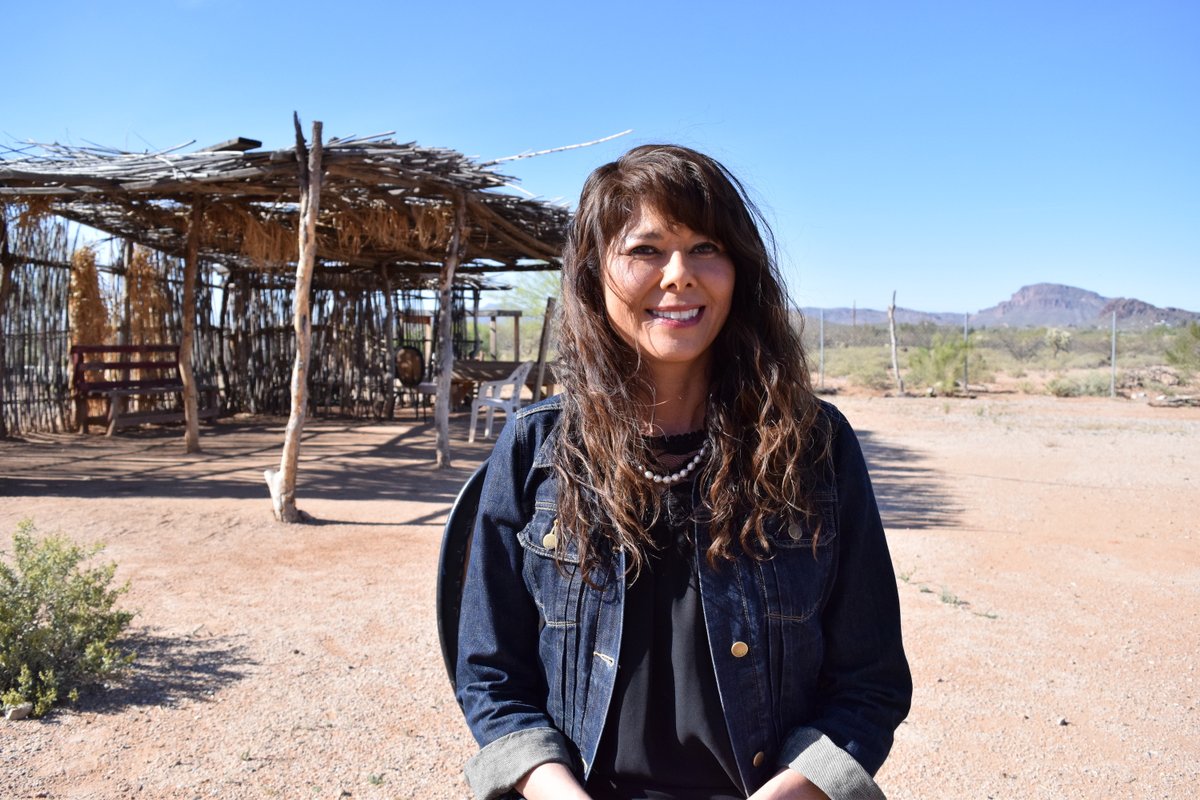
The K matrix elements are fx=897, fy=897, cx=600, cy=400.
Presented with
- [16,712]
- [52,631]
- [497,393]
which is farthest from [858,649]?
[497,393]

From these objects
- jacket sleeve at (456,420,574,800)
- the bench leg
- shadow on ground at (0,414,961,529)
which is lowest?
shadow on ground at (0,414,961,529)

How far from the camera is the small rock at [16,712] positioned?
3035 millimetres

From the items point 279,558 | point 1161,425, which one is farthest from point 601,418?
point 1161,425

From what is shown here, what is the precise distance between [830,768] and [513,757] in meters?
0.44

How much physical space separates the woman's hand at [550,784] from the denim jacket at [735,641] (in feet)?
0.06

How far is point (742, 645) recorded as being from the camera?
1.26 m

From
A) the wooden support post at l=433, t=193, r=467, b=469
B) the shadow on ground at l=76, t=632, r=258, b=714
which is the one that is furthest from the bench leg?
the shadow on ground at l=76, t=632, r=258, b=714

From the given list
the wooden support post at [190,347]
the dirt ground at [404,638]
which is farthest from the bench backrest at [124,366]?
the dirt ground at [404,638]

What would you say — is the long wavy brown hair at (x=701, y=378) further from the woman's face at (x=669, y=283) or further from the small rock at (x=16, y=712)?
the small rock at (x=16, y=712)

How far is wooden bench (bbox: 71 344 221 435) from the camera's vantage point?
434 inches

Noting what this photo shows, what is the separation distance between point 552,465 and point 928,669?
2.96 meters

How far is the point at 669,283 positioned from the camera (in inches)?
52.8

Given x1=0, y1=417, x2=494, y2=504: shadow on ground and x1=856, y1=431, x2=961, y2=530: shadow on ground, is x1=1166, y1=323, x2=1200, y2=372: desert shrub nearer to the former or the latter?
x1=856, y1=431, x2=961, y2=530: shadow on ground

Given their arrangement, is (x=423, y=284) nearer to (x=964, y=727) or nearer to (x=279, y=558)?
(x=279, y=558)
